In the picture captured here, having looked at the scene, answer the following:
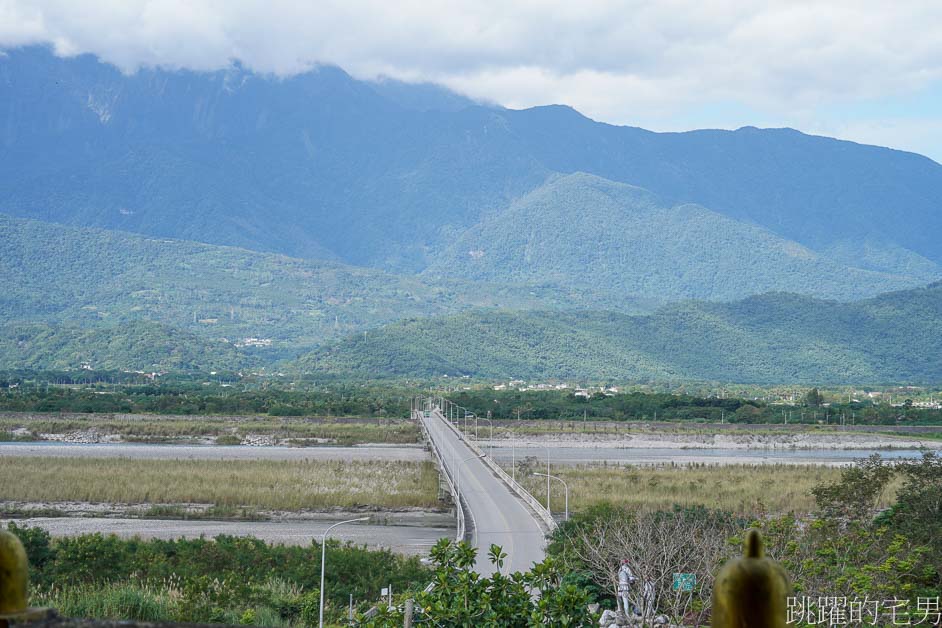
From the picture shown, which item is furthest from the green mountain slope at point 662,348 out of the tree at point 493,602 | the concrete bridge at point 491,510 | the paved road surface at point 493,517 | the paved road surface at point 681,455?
the tree at point 493,602

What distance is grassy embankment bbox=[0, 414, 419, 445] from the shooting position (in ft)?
255

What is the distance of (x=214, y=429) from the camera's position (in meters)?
81.9

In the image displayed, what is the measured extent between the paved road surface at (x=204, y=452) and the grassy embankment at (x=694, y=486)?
11945 millimetres

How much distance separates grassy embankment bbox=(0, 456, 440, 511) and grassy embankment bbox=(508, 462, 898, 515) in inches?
248

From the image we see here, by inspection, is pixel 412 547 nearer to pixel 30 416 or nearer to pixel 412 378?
pixel 30 416

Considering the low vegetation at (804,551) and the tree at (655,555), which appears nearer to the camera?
the low vegetation at (804,551)

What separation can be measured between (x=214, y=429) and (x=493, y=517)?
175ft

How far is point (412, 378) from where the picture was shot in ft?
518

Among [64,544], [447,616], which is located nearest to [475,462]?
[64,544]

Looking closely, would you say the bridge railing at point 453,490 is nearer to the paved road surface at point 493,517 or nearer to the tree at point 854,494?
the paved road surface at point 493,517

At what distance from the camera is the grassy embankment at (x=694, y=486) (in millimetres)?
Answer: 42688

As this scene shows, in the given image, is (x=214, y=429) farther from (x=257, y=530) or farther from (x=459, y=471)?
(x=257, y=530)

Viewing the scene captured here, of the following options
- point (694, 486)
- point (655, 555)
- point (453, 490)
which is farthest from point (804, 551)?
point (694, 486)

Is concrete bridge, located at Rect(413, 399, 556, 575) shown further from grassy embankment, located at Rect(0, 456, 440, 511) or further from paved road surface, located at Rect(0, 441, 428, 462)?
paved road surface, located at Rect(0, 441, 428, 462)
